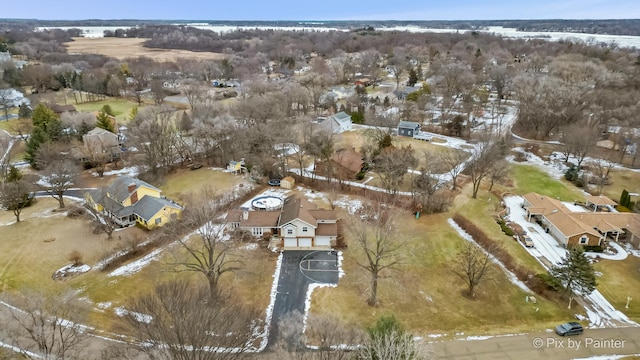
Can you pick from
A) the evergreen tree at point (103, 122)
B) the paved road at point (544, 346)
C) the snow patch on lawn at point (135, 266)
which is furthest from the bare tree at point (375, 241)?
the evergreen tree at point (103, 122)

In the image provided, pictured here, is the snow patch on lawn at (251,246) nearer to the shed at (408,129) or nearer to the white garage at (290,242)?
the white garage at (290,242)

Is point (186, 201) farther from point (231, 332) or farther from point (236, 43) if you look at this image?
point (236, 43)

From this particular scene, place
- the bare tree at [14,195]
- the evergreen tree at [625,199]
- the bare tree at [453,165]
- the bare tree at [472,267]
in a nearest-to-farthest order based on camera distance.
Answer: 1. the bare tree at [472,267]
2. the bare tree at [14,195]
3. the evergreen tree at [625,199]
4. the bare tree at [453,165]

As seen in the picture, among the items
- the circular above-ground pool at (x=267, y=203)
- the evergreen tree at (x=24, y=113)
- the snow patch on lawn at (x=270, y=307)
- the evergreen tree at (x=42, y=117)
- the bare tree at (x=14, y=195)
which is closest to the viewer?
the snow patch on lawn at (x=270, y=307)

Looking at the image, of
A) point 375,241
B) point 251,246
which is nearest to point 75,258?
point 251,246

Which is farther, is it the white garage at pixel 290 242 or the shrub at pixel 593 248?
Answer: the white garage at pixel 290 242

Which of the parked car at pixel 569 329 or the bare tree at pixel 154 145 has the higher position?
the bare tree at pixel 154 145

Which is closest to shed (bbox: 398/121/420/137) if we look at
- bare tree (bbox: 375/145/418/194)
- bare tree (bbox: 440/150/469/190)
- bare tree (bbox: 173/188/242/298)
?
bare tree (bbox: 440/150/469/190)
